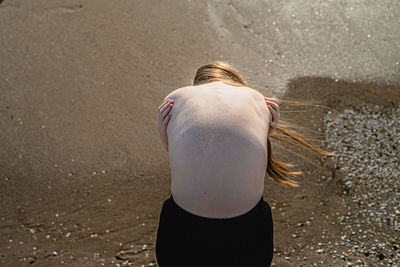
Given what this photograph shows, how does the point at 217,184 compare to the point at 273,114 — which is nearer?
the point at 217,184

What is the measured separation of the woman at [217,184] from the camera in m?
1.72

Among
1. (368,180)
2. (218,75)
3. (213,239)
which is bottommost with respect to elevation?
(368,180)

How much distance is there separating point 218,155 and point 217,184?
127mm

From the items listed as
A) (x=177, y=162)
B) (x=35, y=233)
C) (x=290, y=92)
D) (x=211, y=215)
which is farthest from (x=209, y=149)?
(x=290, y=92)

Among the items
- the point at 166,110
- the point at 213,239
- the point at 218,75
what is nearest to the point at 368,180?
the point at 218,75

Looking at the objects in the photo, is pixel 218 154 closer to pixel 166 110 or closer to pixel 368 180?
pixel 166 110

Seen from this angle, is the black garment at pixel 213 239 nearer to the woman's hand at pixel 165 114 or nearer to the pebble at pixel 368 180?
the woman's hand at pixel 165 114

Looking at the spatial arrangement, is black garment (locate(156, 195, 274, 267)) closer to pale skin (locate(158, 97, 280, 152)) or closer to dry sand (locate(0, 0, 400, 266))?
pale skin (locate(158, 97, 280, 152))

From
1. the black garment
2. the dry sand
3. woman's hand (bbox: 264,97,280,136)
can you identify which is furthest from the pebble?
woman's hand (bbox: 264,97,280,136)

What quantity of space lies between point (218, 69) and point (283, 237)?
1188mm

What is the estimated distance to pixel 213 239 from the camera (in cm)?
179

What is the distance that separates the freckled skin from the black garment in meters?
0.04

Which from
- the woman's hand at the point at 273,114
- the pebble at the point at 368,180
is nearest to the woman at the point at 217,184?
the woman's hand at the point at 273,114

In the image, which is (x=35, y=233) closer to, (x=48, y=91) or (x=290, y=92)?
(x=48, y=91)
